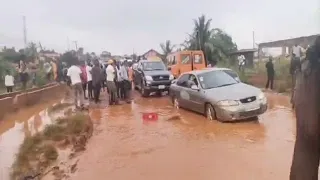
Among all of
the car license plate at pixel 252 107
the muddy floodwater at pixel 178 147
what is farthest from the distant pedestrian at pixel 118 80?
the car license plate at pixel 252 107

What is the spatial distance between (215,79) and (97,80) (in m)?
5.16

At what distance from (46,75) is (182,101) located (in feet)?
44.7

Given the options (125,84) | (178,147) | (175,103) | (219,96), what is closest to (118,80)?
(125,84)

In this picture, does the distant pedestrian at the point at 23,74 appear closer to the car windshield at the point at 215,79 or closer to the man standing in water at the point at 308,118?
the car windshield at the point at 215,79

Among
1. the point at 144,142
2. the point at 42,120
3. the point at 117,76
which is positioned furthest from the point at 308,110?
the point at 117,76

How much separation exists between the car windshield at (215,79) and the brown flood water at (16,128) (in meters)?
4.61

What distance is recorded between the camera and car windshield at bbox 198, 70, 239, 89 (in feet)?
38.0

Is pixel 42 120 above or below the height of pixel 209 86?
below

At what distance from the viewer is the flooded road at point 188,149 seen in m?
6.33

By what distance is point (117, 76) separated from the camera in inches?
636

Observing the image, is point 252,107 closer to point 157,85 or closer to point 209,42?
point 157,85

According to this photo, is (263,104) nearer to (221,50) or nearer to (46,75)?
(46,75)

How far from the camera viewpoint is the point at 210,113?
10914 mm

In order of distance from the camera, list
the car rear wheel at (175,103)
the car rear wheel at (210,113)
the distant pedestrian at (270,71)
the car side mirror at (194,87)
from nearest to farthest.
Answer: the car rear wheel at (210,113) → the car side mirror at (194,87) → the car rear wheel at (175,103) → the distant pedestrian at (270,71)
